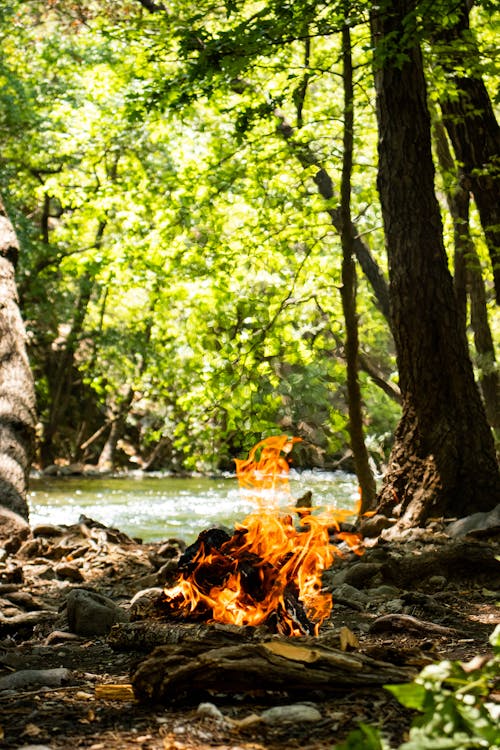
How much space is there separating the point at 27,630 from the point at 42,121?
17780 millimetres

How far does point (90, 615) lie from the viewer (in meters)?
5.09

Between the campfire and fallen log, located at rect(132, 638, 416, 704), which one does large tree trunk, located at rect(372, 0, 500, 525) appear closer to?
the campfire

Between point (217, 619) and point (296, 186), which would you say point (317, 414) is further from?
point (217, 619)

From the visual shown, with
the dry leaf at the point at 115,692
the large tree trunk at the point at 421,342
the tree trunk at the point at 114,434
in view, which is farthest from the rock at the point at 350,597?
the tree trunk at the point at 114,434

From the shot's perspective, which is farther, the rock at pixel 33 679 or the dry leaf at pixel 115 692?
the rock at pixel 33 679

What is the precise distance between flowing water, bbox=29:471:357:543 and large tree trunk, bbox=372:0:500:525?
2.38m

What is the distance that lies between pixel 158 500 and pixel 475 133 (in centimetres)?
1020

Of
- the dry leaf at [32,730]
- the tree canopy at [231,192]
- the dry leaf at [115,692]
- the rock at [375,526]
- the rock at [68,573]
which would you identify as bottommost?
the rock at [68,573]

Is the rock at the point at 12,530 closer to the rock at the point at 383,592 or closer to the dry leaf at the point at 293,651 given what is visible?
the rock at the point at 383,592

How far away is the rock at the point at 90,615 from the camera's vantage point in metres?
5.05

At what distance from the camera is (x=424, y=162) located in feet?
27.8

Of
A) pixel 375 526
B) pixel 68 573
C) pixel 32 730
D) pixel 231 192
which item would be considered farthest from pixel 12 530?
pixel 231 192

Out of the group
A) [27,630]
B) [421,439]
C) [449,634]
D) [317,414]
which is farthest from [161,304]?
[449,634]

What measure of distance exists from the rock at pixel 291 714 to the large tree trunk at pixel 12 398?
6026 mm
